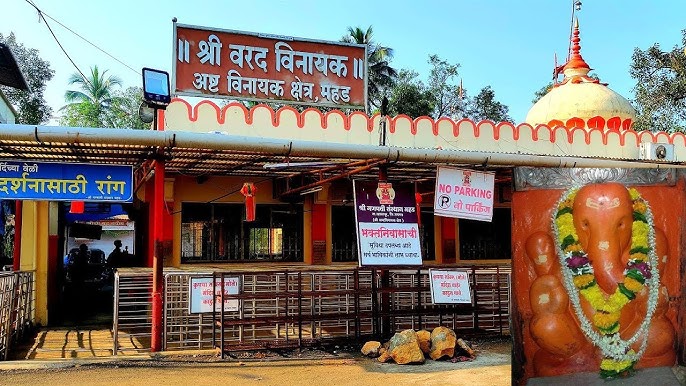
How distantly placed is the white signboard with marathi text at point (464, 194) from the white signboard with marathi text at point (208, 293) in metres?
2.94

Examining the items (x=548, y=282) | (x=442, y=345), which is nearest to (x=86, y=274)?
(x=442, y=345)

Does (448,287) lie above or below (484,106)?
below

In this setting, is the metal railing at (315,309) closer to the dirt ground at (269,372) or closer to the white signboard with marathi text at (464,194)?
the dirt ground at (269,372)

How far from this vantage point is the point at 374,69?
35562mm

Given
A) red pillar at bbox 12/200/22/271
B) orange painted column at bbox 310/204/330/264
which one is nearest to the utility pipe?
orange painted column at bbox 310/204/330/264

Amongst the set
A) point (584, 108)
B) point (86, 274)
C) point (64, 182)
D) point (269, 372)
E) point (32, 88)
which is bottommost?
point (269, 372)

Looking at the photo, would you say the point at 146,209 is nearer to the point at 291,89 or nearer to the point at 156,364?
the point at 291,89

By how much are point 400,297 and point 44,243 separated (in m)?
6.50

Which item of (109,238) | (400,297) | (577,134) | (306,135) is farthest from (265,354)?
(109,238)

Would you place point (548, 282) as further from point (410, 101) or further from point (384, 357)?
point (410, 101)

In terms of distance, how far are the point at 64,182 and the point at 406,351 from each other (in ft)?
15.7

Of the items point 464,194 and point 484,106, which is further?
point 484,106

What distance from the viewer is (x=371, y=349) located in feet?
27.3

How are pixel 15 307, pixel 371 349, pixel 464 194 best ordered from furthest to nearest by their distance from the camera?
pixel 15 307 < pixel 464 194 < pixel 371 349
